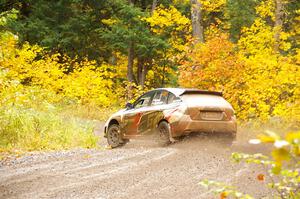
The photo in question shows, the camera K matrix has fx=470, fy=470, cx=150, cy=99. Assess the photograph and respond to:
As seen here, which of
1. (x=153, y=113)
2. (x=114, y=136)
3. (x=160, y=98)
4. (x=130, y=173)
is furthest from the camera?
(x=114, y=136)

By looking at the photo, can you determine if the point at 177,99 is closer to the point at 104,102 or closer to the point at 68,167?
the point at 68,167

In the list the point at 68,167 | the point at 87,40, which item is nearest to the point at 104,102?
the point at 87,40

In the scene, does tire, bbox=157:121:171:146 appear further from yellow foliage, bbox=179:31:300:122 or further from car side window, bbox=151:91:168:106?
yellow foliage, bbox=179:31:300:122

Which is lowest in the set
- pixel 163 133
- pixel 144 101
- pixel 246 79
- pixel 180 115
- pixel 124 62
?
pixel 163 133

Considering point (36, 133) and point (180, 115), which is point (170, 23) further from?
point (180, 115)

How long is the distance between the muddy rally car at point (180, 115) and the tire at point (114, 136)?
732 millimetres

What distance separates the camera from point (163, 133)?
1135 centimetres

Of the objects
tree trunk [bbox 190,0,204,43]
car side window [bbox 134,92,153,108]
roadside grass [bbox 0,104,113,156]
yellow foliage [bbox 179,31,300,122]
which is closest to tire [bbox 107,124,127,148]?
roadside grass [bbox 0,104,113,156]

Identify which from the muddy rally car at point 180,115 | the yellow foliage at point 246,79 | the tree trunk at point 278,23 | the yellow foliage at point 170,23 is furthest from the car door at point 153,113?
the yellow foliage at point 170,23

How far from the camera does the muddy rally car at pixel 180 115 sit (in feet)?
35.7

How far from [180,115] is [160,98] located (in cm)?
128

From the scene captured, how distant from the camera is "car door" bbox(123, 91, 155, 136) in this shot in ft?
40.5

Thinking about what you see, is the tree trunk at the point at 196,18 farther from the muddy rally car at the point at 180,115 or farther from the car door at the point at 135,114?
the muddy rally car at the point at 180,115

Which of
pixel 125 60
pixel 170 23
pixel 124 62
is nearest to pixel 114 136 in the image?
pixel 170 23
